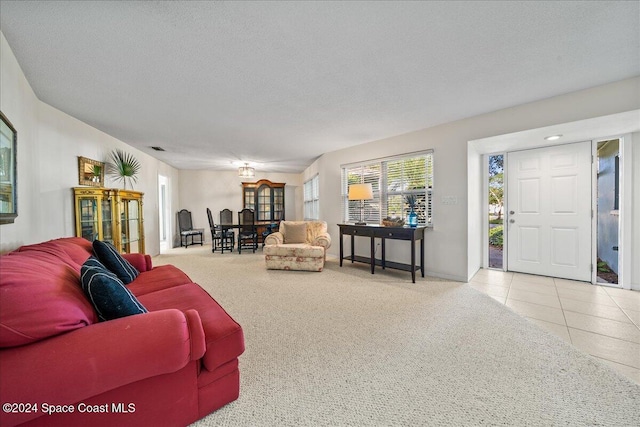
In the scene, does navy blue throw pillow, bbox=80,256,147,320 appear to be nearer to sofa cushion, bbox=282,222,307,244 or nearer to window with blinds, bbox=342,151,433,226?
sofa cushion, bbox=282,222,307,244

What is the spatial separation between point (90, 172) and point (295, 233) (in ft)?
10.4

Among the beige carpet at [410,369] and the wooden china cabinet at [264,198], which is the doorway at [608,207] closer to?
the beige carpet at [410,369]

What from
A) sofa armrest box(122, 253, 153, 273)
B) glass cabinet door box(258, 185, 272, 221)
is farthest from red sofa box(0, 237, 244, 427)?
glass cabinet door box(258, 185, 272, 221)

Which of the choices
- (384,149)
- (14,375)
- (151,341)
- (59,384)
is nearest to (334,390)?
(151,341)

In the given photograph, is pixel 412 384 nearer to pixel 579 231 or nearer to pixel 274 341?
pixel 274 341

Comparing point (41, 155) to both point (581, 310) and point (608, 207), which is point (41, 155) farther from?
point (608, 207)

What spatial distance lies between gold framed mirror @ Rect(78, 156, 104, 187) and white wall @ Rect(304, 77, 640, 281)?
14.0 ft

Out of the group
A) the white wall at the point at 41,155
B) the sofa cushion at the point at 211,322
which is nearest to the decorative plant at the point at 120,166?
the white wall at the point at 41,155

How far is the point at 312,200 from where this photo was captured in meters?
7.00

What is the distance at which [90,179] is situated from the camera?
361 cm

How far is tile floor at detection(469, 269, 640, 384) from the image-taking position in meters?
1.88

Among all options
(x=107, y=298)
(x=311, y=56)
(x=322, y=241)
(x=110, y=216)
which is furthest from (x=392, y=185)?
(x=110, y=216)

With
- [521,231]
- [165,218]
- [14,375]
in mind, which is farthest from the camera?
[165,218]

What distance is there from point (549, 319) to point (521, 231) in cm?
196
